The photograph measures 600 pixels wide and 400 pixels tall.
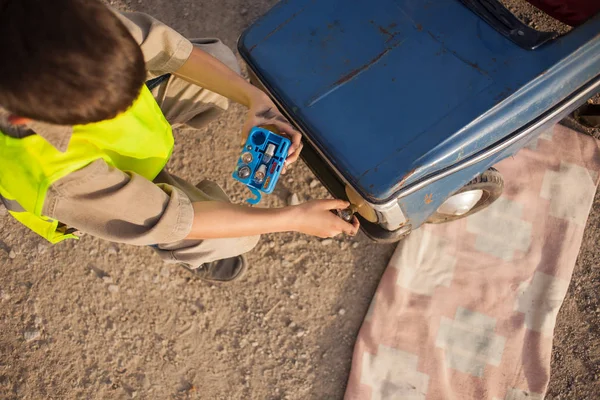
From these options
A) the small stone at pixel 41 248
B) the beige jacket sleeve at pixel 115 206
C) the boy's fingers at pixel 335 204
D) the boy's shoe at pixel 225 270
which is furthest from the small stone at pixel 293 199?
the small stone at pixel 41 248

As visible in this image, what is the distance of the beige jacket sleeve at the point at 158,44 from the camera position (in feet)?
5.01

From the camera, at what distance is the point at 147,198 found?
52.1 inches

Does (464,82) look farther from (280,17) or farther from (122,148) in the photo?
(122,148)

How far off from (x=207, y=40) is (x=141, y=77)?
753mm

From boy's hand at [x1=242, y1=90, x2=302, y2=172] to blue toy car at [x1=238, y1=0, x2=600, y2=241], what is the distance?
5 cm

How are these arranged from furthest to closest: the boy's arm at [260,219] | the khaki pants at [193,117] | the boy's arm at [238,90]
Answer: the khaki pants at [193,117], the boy's arm at [238,90], the boy's arm at [260,219]

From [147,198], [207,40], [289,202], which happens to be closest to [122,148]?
[147,198]

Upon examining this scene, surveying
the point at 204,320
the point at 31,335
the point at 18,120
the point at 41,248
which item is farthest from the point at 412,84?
the point at 31,335

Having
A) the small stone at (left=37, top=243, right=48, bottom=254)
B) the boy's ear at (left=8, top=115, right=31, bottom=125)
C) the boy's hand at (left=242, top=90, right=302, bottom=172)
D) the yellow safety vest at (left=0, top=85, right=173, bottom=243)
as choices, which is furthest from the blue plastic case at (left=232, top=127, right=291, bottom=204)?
the small stone at (left=37, top=243, right=48, bottom=254)

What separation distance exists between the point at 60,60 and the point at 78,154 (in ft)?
0.98

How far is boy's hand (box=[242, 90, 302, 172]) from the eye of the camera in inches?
61.4

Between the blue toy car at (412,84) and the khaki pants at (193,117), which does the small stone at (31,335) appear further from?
the blue toy car at (412,84)

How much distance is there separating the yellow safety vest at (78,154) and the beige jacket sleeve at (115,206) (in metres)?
0.03

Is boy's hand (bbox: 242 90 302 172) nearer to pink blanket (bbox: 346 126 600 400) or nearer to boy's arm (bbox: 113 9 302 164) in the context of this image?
boy's arm (bbox: 113 9 302 164)
